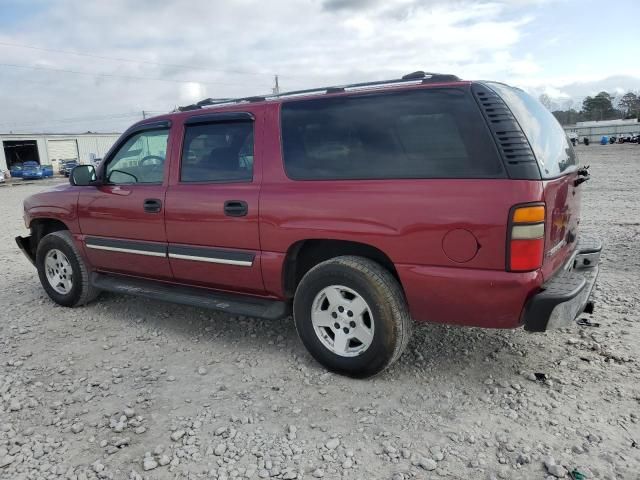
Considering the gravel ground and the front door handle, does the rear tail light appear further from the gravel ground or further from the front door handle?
the front door handle

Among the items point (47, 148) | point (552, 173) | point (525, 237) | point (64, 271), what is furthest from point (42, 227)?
point (47, 148)

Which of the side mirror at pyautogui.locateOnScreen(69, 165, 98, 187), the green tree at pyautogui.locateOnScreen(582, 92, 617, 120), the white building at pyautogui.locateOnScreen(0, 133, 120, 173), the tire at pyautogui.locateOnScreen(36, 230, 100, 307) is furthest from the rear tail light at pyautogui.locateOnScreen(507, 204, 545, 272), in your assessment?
the green tree at pyautogui.locateOnScreen(582, 92, 617, 120)

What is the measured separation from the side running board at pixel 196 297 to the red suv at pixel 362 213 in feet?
0.04

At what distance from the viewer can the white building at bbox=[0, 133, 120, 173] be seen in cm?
4991

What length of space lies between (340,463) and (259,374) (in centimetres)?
112

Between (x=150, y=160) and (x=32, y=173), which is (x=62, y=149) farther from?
(x=150, y=160)

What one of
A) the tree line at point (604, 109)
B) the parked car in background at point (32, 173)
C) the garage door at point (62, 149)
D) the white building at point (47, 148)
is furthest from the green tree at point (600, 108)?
the parked car in background at point (32, 173)

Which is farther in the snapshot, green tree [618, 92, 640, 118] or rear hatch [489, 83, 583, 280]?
green tree [618, 92, 640, 118]

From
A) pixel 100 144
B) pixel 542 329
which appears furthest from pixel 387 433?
pixel 100 144

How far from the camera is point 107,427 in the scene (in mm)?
2941

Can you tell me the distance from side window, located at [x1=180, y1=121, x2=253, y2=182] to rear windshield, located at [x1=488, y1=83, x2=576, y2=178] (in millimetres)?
1766

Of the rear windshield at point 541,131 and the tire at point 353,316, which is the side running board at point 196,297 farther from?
the rear windshield at point 541,131

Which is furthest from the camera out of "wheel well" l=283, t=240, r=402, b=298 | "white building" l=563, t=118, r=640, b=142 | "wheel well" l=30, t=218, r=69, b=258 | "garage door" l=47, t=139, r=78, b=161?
"white building" l=563, t=118, r=640, b=142

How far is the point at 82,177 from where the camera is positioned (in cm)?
467
